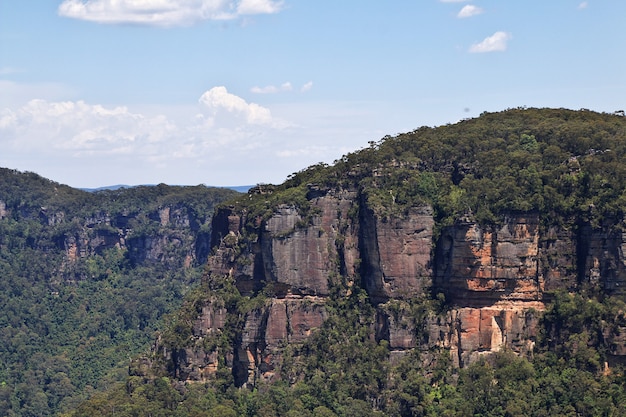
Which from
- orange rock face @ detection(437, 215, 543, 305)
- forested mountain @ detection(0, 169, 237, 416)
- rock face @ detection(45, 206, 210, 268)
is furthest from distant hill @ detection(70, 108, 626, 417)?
rock face @ detection(45, 206, 210, 268)

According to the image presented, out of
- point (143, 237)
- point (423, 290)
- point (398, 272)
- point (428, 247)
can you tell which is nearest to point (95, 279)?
point (143, 237)

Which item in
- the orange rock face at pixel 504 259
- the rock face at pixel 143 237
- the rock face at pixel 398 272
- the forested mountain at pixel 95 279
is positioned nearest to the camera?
the orange rock face at pixel 504 259

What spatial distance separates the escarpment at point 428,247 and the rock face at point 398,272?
0.34ft

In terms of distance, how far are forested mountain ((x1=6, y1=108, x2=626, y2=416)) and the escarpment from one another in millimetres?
129

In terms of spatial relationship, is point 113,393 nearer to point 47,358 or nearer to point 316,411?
point 316,411

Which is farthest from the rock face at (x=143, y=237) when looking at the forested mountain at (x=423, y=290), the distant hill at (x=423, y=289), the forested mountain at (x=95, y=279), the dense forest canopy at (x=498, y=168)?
the dense forest canopy at (x=498, y=168)

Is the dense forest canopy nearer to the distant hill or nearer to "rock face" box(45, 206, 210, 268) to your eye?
the distant hill

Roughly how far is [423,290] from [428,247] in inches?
135

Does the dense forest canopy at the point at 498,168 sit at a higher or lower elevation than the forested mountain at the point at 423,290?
higher

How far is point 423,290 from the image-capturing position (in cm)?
9712

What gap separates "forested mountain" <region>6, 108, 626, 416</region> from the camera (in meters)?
91.3

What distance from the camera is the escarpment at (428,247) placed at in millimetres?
92500

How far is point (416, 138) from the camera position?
10419 cm

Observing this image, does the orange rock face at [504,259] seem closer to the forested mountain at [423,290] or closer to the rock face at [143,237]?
the forested mountain at [423,290]
